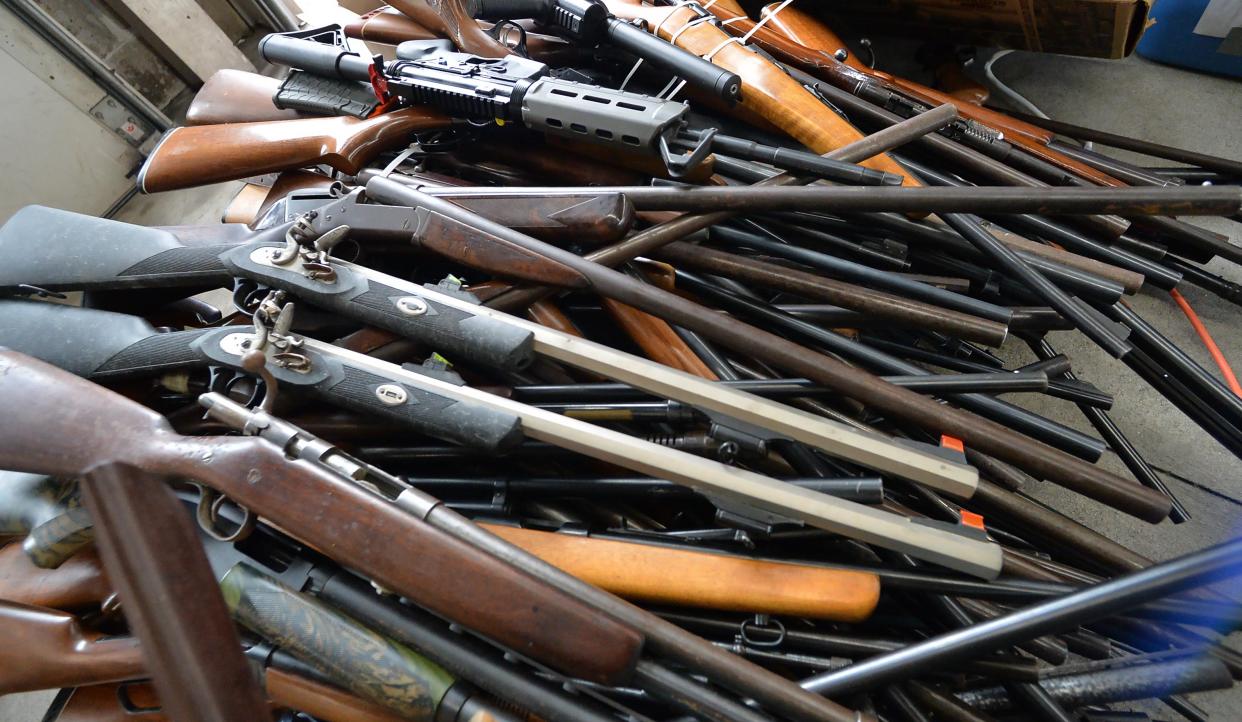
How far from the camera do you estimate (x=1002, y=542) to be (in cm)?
146

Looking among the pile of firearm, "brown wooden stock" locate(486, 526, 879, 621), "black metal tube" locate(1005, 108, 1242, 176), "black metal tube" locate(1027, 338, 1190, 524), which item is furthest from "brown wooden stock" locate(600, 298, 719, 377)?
"black metal tube" locate(1005, 108, 1242, 176)

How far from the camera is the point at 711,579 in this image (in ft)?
4.04

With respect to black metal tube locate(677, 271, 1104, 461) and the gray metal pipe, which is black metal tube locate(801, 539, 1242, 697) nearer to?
black metal tube locate(677, 271, 1104, 461)

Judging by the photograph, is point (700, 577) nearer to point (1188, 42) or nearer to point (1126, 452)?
point (1126, 452)

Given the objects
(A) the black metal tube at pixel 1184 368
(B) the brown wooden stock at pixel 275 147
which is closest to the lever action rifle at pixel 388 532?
(B) the brown wooden stock at pixel 275 147

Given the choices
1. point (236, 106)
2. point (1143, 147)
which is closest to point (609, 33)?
point (236, 106)

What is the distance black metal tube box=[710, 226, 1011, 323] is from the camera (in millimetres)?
1513

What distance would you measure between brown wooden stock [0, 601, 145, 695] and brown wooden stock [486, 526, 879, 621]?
0.87 m

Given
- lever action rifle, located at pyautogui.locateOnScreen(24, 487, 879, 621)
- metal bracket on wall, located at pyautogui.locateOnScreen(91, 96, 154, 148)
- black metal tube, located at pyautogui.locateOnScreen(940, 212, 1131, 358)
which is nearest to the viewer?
lever action rifle, located at pyautogui.locateOnScreen(24, 487, 879, 621)

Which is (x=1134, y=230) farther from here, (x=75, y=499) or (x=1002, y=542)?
(x=75, y=499)

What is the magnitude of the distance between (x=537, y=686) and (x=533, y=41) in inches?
98.9

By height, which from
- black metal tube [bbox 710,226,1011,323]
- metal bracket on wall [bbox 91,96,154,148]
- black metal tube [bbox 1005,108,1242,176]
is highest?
black metal tube [bbox 1005,108,1242,176]

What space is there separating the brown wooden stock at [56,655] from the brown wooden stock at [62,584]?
0.14 m

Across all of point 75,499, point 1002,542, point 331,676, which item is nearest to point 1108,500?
point 1002,542
